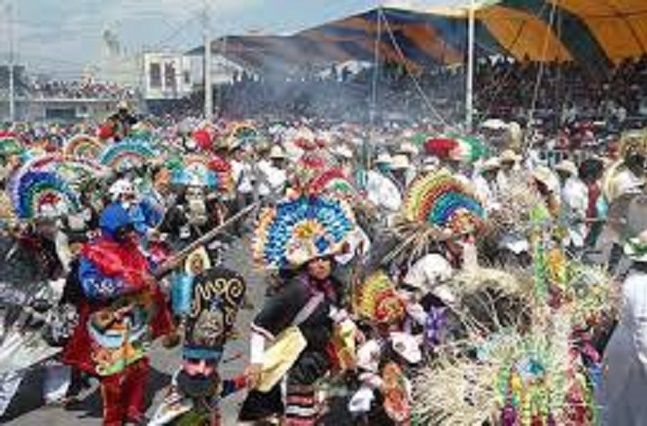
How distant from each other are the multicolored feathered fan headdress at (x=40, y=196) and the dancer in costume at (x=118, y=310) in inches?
40.3

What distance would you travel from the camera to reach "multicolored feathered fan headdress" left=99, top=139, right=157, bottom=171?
10211mm

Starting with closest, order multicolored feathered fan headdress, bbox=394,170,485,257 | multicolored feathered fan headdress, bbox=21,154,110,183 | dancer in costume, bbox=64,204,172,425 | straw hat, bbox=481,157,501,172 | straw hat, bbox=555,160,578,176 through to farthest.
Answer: dancer in costume, bbox=64,204,172,425 → multicolored feathered fan headdress, bbox=394,170,485,257 → multicolored feathered fan headdress, bbox=21,154,110,183 → straw hat, bbox=481,157,501,172 → straw hat, bbox=555,160,578,176

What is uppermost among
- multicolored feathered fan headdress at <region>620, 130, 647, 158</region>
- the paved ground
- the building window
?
the building window

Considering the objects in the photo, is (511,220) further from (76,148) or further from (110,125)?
(110,125)

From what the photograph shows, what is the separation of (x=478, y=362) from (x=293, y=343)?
3.10 feet

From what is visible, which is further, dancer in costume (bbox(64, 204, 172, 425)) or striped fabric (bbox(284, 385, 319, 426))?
dancer in costume (bbox(64, 204, 172, 425))

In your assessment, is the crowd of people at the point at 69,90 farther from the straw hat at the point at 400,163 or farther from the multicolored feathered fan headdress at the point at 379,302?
the multicolored feathered fan headdress at the point at 379,302

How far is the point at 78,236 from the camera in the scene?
7297 mm

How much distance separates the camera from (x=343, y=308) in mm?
5418

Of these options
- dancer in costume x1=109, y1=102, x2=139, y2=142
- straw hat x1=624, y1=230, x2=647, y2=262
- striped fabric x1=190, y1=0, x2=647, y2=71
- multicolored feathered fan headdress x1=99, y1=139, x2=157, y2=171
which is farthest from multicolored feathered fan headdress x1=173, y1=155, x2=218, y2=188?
striped fabric x1=190, y1=0, x2=647, y2=71

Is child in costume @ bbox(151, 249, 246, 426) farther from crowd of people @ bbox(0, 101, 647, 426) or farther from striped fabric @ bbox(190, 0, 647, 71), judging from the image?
striped fabric @ bbox(190, 0, 647, 71)

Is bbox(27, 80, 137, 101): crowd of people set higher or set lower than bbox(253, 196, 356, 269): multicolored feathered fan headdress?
higher

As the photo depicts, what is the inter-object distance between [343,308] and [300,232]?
60 cm

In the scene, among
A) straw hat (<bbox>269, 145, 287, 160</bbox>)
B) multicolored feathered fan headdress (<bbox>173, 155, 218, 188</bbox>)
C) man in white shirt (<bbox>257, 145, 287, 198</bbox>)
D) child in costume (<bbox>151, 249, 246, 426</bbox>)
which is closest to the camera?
child in costume (<bbox>151, 249, 246, 426</bbox>)
